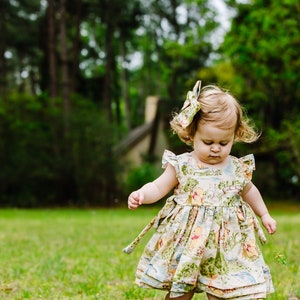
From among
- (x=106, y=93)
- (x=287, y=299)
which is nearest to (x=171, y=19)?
(x=106, y=93)

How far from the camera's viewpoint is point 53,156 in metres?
27.2

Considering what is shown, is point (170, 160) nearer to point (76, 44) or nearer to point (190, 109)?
point (190, 109)

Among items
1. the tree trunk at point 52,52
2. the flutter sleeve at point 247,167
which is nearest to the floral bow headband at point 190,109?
the flutter sleeve at point 247,167

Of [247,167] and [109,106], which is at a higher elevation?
[109,106]

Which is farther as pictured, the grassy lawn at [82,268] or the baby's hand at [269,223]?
the grassy lawn at [82,268]

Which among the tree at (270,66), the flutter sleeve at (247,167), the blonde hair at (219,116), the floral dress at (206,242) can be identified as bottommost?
the floral dress at (206,242)

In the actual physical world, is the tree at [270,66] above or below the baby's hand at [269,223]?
above

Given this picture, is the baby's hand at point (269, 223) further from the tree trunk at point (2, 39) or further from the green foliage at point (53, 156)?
the tree trunk at point (2, 39)

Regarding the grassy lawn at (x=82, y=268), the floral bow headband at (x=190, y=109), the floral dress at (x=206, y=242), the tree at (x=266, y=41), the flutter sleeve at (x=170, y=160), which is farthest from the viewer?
the tree at (x=266, y=41)

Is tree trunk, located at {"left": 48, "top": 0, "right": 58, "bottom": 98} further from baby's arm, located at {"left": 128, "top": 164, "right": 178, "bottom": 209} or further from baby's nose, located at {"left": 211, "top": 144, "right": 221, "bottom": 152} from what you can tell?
baby's nose, located at {"left": 211, "top": 144, "right": 221, "bottom": 152}

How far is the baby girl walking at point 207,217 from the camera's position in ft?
13.2

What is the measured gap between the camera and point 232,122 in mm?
4176

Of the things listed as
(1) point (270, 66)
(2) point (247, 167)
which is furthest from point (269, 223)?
(1) point (270, 66)

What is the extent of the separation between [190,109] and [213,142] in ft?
0.79
